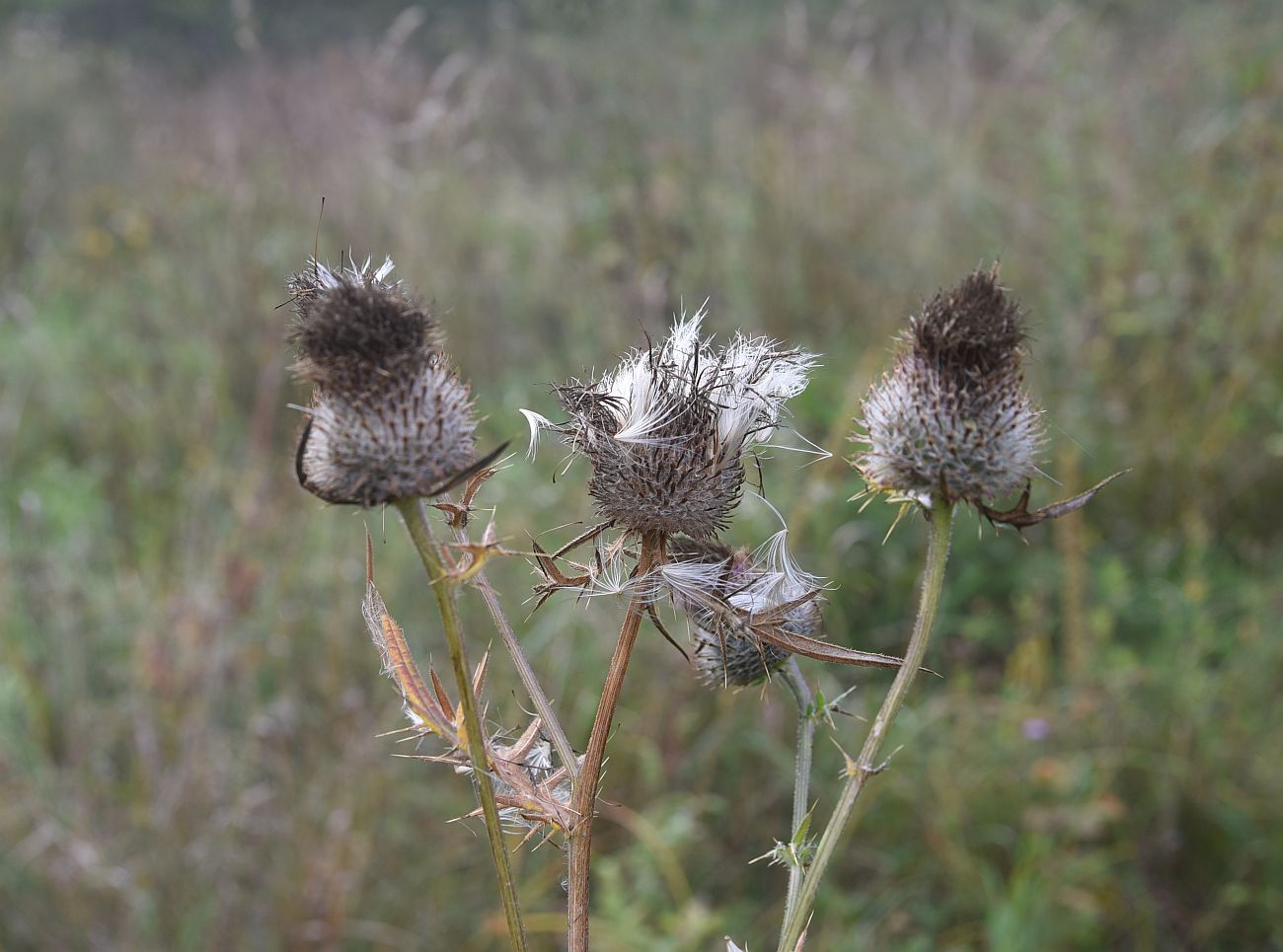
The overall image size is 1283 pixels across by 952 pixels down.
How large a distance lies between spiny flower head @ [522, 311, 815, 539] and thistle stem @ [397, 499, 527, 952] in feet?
0.88

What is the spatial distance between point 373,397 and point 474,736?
38 centimetres

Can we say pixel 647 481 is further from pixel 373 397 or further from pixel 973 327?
pixel 973 327

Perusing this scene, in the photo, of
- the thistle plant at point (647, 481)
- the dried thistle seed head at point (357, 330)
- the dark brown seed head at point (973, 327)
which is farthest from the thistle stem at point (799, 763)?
the dried thistle seed head at point (357, 330)

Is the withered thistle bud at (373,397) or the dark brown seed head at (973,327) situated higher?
the dark brown seed head at (973,327)

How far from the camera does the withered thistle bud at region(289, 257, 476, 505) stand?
115 centimetres

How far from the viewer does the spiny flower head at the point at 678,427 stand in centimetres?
130

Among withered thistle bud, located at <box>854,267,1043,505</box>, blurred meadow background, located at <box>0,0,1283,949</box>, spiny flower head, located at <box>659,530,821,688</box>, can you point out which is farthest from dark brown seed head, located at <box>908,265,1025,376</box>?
blurred meadow background, located at <box>0,0,1283,949</box>

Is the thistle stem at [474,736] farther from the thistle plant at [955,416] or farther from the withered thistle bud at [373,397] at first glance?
the thistle plant at [955,416]

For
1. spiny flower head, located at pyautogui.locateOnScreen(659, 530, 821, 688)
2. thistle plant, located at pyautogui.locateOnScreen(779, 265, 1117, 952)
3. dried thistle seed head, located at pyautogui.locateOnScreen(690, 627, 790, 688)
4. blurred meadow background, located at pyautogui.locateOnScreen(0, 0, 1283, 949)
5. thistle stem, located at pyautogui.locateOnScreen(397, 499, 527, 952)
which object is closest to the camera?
thistle stem, located at pyautogui.locateOnScreen(397, 499, 527, 952)

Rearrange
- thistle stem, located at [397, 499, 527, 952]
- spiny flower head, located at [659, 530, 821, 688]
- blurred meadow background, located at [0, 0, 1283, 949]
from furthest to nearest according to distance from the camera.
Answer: blurred meadow background, located at [0, 0, 1283, 949], spiny flower head, located at [659, 530, 821, 688], thistle stem, located at [397, 499, 527, 952]

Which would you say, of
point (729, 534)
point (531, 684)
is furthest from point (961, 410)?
point (729, 534)

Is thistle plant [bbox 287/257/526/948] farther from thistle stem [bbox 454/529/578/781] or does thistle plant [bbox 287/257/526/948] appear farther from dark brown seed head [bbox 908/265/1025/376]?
dark brown seed head [bbox 908/265/1025/376]

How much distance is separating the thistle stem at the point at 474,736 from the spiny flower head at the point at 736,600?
273 millimetres

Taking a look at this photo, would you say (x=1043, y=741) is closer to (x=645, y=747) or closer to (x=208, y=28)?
(x=645, y=747)
